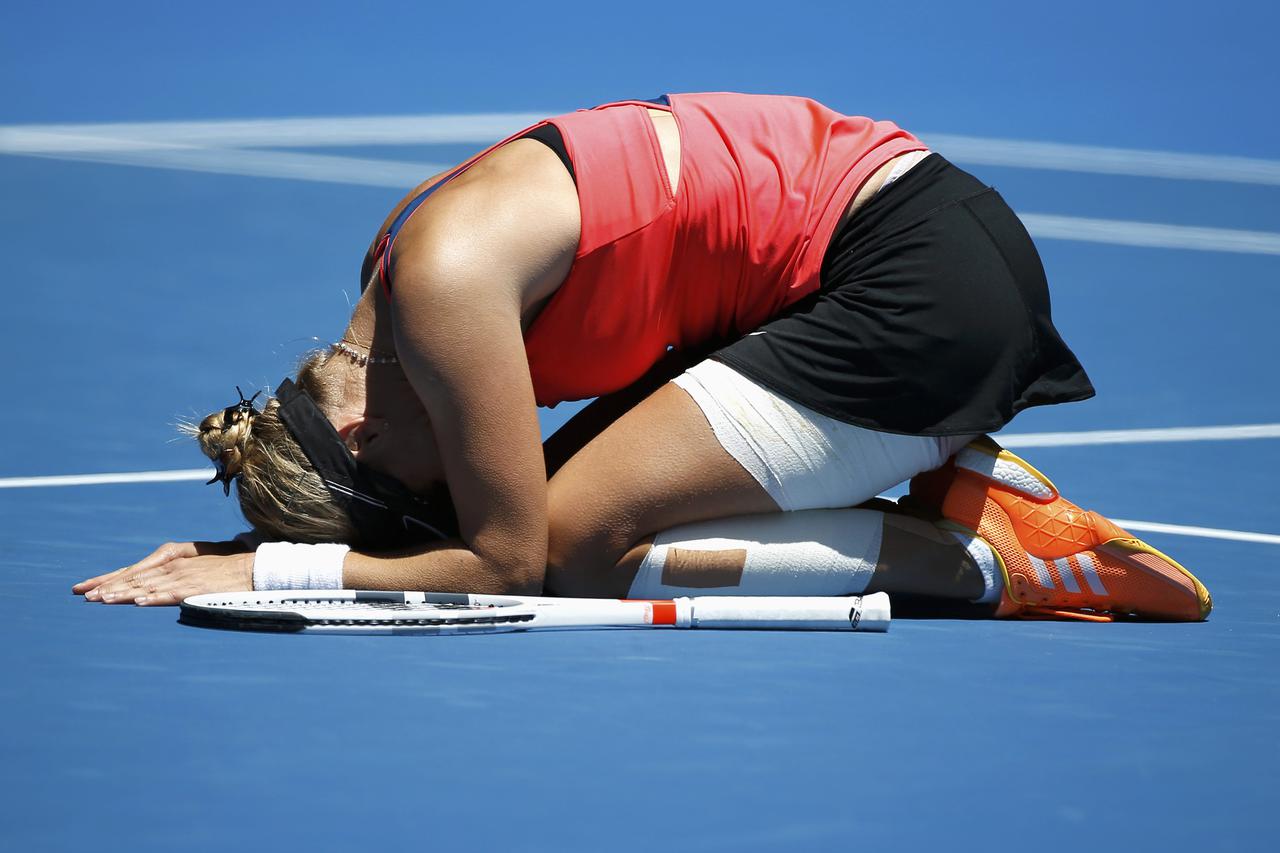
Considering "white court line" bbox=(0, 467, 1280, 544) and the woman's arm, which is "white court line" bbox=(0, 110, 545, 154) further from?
the woman's arm

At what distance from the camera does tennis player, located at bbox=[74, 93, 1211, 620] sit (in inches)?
106

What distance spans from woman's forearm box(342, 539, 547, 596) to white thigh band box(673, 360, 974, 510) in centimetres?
38

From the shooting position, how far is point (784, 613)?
2705 mm

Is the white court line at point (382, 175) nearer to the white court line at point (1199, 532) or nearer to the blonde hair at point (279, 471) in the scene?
the white court line at point (1199, 532)

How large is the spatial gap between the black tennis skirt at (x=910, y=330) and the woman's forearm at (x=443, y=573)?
1.62 feet

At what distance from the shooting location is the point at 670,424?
274cm

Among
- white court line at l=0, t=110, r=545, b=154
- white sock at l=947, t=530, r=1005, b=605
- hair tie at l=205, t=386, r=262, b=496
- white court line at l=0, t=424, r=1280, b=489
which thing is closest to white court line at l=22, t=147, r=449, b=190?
white court line at l=0, t=110, r=545, b=154

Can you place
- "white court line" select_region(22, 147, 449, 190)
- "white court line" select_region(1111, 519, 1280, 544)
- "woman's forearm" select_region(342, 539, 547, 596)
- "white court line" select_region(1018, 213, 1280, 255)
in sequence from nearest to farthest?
"woman's forearm" select_region(342, 539, 547, 596)
"white court line" select_region(1111, 519, 1280, 544)
"white court line" select_region(1018, 213, 1280, 255)
"white court line" select_region(22, 147, 449, 190)

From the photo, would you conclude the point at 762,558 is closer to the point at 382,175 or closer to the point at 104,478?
the point at 104,478

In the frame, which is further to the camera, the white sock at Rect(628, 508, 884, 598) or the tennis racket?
the white sock at Rect(628, 508, 884, 598)

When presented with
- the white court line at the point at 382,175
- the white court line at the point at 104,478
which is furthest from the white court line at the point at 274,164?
the white court line at the point at 104,478

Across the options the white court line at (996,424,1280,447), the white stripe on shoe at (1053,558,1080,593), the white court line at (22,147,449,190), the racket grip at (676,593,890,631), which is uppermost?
the white court line at (22,147,449,190)

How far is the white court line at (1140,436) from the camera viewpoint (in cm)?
448

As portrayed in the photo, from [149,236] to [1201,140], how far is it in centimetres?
501
